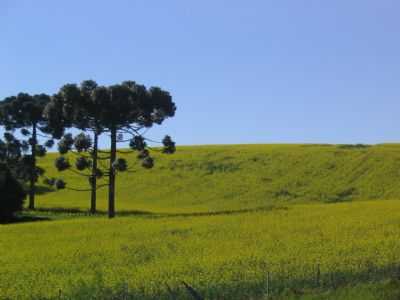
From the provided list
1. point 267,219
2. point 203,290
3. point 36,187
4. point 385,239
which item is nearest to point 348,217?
point 267,219

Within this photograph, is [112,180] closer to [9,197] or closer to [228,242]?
[9,197]

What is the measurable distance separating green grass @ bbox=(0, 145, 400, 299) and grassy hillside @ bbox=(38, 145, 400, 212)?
0.55 feet

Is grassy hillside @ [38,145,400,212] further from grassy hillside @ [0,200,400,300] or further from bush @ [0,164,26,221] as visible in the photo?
grassy hillside @ [0,200,400,300]

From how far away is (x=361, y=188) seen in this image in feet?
202

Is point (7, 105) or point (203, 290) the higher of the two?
point (7, 105)

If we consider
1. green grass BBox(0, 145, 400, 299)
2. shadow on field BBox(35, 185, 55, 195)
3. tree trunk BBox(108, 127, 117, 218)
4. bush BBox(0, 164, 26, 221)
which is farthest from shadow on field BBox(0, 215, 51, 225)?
shadow on field BBox(35, 185, 55, 195)

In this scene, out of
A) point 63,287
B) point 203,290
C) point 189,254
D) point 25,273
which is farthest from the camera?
point 189,254

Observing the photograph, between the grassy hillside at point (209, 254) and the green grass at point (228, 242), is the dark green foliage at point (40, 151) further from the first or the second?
the grassy hillside at point (209, 254)

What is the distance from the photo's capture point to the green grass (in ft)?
64.4

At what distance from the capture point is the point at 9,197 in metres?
54.4

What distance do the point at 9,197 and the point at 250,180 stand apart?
2217cm

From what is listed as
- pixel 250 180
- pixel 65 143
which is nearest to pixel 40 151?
pixel 65 143

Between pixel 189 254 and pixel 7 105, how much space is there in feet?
129

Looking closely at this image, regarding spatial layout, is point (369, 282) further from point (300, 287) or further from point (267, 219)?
point (267, 219)
